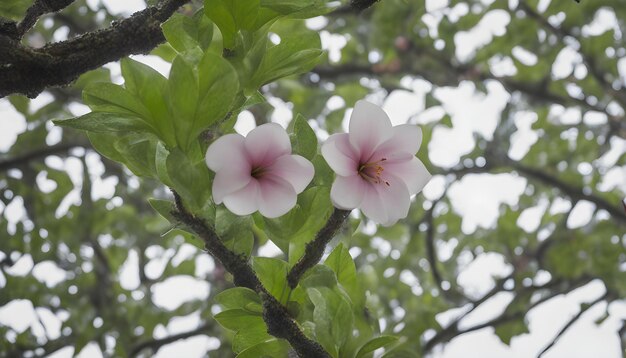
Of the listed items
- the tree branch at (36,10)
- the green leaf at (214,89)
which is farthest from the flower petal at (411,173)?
the tree branch at (36,10)

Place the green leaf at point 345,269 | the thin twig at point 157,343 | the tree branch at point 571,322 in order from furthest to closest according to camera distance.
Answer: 1. the thin twig at point 157,343
2. the tree branch at point 571,322
3. the green leaf at point 345,269

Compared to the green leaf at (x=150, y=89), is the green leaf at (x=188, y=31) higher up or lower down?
higher up

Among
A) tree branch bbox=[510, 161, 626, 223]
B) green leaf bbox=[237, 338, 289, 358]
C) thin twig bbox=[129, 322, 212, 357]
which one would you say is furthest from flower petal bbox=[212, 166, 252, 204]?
tree branch bbox=[510, 161, 626, 223]

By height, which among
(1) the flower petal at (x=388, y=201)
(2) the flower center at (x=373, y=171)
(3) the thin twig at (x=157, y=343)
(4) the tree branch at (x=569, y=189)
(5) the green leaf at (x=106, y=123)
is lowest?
(3) the thin twig at (x=157, y=343)

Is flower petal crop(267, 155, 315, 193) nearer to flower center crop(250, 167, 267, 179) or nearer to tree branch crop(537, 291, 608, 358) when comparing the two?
flower center crop(250, 167, 267, 179)

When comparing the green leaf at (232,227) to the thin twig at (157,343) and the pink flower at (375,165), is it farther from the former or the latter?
the thin twig at (157,343)
